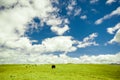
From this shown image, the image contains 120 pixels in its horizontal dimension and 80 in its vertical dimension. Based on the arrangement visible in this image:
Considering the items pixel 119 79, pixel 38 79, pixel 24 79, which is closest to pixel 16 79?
pixel 24 79

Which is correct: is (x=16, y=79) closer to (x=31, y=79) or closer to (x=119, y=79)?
(x=31, y=79)

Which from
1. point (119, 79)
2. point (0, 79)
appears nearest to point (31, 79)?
point (0, 79)

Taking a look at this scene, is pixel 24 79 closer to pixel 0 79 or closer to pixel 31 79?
pixel 31 79

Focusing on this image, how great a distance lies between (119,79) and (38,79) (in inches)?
1075

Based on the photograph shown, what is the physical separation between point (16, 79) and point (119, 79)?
3131 cm

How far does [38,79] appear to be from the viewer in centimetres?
3356

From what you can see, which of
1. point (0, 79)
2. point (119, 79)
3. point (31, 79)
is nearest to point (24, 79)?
point (31, 79)

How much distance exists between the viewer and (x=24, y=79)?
33.1m

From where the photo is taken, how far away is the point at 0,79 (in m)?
32.8

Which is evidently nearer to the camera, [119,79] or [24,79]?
[24,79]

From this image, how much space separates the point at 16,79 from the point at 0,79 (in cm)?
324

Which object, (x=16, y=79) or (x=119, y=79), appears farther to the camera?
(x=119, y=79)

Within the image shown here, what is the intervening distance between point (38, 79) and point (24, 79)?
2742 mm

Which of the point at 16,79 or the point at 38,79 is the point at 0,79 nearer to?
the point at 16,79
